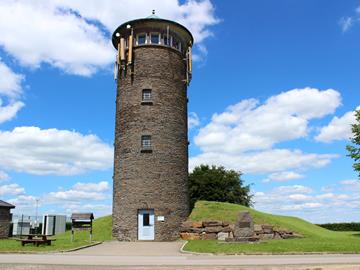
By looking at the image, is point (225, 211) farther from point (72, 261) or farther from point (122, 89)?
point (72, 261)

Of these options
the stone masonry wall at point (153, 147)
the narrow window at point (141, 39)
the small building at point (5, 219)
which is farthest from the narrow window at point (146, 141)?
the small building at point (5, 219)

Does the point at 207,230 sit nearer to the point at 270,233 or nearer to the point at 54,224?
the point at 270,233

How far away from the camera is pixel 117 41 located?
1247 inches

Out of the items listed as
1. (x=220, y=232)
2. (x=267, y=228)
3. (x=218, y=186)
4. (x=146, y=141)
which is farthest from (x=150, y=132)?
(x=218, y=186)

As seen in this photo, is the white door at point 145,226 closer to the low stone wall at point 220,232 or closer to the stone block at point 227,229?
the low stone wall at point 220,232

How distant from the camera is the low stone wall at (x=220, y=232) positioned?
2611cm

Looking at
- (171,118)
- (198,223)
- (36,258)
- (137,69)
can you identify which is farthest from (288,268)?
(137,69)

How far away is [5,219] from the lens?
103ft

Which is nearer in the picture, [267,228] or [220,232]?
[220,232]

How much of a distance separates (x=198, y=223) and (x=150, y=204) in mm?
3381

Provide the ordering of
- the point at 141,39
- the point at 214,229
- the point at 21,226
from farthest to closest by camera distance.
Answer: the point at 21,226 → the point at 141,39 → the point at 214,229

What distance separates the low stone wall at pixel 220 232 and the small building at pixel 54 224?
12.3 meters

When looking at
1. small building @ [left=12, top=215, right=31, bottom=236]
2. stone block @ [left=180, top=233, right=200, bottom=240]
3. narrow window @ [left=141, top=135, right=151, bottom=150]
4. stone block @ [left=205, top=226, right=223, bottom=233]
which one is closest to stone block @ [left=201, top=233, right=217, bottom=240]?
stone block @ [left=205, top=226, right=223, bottom=233]

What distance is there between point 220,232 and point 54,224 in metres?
15.4
